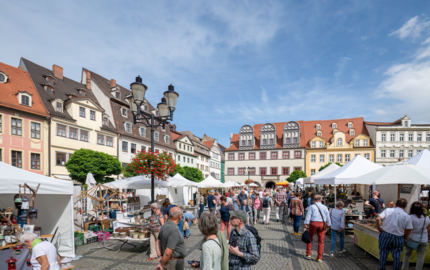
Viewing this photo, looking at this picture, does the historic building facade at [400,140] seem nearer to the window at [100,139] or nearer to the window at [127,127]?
the window at [127,127]

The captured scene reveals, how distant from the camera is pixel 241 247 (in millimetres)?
3346

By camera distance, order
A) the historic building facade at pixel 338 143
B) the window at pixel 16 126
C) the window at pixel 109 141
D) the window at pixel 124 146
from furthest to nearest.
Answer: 1. the historic building facade at pixel 338 143
2. the window at pixel 124 146
3. the window at pixel 109 141
4. the window at pixel 16 126

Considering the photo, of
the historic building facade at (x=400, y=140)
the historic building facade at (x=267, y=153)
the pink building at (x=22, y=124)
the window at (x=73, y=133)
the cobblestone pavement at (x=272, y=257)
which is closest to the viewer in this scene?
the cobblestone pavement at (x=272, y=257)

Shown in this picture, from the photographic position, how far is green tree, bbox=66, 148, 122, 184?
867 inches

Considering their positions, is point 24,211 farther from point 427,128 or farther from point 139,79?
point 427,128

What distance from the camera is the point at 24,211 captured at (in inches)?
242

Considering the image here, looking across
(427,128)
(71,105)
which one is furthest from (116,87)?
(427,128)

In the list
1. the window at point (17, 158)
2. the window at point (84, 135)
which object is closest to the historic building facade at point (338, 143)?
the window at point (84, 135)

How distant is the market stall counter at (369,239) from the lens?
259 inches

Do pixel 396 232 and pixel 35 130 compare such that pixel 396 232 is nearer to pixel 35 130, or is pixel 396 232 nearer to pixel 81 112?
pixel 35 130

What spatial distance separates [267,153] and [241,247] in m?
49.4

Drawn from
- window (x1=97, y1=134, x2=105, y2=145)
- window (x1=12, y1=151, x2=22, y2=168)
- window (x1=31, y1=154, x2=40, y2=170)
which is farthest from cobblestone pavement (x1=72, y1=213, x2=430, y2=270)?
window (x1=97, y1=134, x2=105, y2=145)

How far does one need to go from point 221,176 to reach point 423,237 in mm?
65529

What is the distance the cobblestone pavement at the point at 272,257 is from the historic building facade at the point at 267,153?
40784mm
